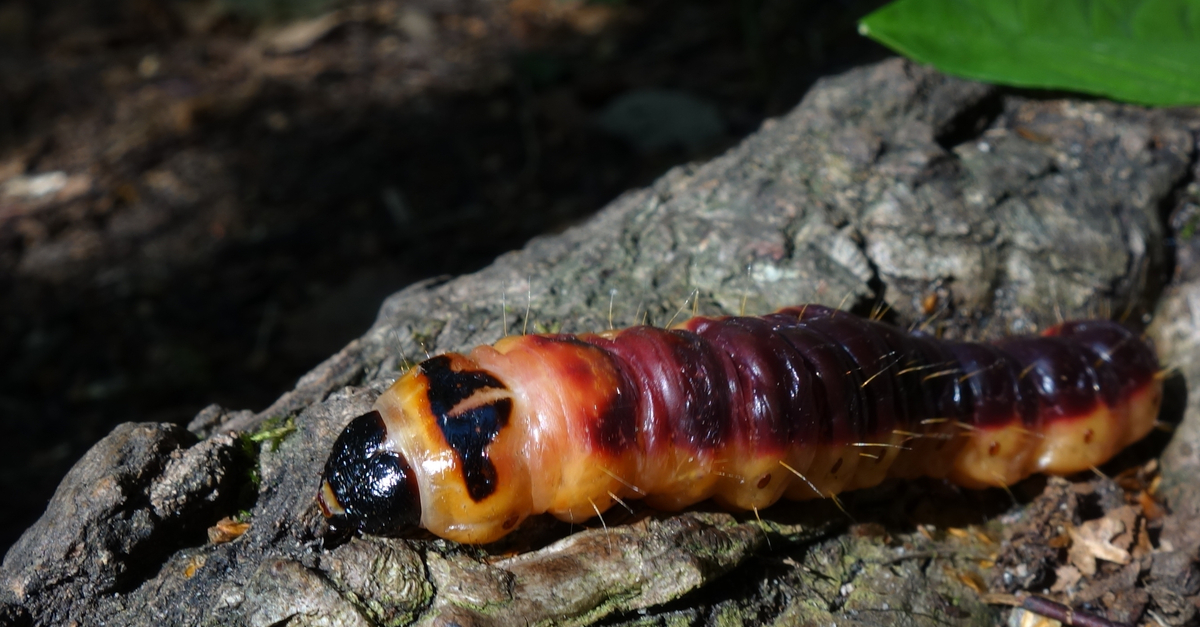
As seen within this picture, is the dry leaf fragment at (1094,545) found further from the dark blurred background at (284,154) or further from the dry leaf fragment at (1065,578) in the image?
the dark blurred background at (284,154)

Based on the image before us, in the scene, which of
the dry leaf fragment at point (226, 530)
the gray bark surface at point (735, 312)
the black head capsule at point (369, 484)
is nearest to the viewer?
the black head capsule at point (369, 484)

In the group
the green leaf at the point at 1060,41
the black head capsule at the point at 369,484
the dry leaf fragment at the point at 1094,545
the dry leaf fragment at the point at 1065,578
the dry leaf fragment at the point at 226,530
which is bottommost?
the dry leaf fragment at the point at 1065,578

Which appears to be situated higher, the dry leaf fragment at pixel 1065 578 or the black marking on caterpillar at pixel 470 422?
the black marking on caterpillar at pixel 470 422

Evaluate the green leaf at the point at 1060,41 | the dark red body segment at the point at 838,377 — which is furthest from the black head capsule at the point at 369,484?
the green leaf at the point at 1060,41

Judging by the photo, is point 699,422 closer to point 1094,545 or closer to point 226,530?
point 226,530

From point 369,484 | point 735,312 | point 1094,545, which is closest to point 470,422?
point 369,484

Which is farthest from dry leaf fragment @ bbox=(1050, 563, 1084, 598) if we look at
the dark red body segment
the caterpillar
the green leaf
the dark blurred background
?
the dark blurred background

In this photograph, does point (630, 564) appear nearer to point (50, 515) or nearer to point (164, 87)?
point (50, 515)

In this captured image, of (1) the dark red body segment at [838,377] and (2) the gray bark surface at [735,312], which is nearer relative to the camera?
(2) the gray bark surface at [735,312]
